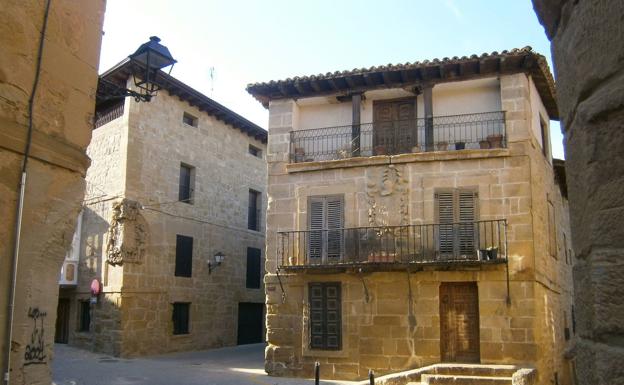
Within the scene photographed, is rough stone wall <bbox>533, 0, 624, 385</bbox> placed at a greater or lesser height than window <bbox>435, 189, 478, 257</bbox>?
lesser

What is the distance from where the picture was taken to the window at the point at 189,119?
21.3m

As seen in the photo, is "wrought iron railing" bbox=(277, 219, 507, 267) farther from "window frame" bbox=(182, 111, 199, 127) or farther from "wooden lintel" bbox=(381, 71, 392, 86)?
"window frame" bbox=(182, 111, 199, 127)

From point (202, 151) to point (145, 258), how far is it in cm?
481

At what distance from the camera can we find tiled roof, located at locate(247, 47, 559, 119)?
1450 centimetres

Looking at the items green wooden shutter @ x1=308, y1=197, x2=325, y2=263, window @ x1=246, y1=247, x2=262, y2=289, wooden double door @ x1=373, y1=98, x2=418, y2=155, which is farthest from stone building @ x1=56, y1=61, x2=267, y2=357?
wooden double door @ x1=373, y1=98, x2=418, y2=155

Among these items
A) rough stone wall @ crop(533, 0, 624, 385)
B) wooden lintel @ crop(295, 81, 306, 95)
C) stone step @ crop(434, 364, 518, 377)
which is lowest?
stone step @ crop(434, 364, 518, 377)

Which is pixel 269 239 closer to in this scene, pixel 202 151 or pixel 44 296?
pixel 202 151

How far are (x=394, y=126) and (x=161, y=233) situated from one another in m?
8.73

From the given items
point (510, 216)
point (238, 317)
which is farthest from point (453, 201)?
point (238, 317)

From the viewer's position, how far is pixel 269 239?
15.9m

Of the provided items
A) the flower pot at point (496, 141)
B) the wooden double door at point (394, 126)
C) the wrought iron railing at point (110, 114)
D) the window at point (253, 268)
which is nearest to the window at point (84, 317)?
the wrought iron railing at point (110, 114)

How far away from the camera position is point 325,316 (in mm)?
15055

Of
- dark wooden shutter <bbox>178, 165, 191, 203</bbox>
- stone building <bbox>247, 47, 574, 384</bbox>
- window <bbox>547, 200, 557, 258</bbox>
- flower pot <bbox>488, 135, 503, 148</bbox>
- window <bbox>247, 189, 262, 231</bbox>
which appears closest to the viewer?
stone building <bbox>247, 47, 574, 384</bbox>

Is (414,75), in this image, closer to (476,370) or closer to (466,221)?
(466,221)
